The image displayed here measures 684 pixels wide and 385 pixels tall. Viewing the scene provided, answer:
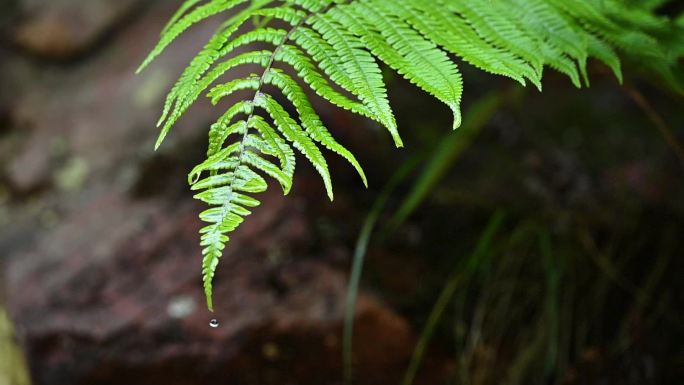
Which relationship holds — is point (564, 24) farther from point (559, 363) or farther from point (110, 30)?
point (110, 30)

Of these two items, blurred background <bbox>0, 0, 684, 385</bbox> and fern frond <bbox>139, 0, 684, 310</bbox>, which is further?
blurred background <bbox>0, 0, 684, 385</bbox>

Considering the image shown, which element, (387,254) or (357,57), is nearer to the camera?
(357,57)

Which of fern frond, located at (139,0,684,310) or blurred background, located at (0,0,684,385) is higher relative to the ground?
fern frond, located at (139,0,684,310)

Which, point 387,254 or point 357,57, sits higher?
point 357,57

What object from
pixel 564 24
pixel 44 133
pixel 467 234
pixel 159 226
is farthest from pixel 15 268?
pixel 564 24
